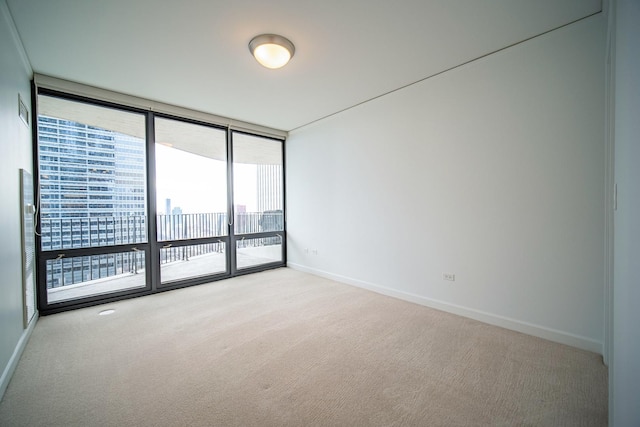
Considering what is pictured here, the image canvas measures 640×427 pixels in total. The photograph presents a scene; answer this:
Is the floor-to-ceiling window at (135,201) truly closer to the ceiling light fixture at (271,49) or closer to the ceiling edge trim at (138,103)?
the ceiling edge trim at (138,103)

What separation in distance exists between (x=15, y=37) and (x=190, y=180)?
7.92 feet

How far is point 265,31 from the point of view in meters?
2.40

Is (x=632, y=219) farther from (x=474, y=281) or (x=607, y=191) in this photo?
(x=474, y=281)

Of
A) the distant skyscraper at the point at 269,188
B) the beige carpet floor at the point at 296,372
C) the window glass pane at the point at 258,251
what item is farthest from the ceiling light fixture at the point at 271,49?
the window glass pane at the point at 258,251

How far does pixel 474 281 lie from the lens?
2994mm

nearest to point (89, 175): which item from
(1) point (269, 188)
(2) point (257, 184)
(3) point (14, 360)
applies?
(3) point (14, 360)

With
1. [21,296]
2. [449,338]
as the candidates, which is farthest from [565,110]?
[21,296]

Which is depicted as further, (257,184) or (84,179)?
(257,184)

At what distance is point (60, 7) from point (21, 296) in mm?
2646

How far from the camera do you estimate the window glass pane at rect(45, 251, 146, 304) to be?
3430 millimetres

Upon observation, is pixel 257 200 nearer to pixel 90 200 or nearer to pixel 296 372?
pixel 90 200

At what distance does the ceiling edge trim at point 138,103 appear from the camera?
3.21 meters

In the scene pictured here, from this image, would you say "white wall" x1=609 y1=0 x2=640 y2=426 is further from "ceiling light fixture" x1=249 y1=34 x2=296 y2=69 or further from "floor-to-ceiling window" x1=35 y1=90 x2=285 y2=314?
"floor-to-ceiling window" x1=35 y1=90 x2=285 y2=314

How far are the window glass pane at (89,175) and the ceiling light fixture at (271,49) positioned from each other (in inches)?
98.9
